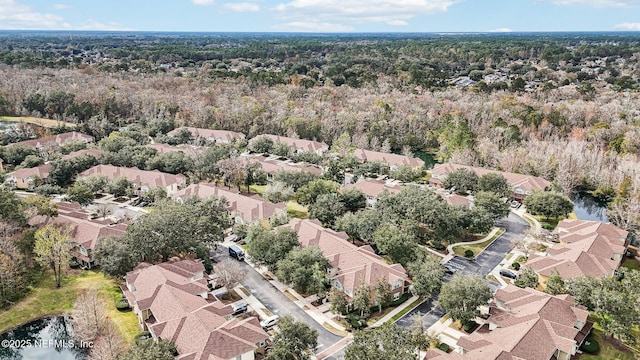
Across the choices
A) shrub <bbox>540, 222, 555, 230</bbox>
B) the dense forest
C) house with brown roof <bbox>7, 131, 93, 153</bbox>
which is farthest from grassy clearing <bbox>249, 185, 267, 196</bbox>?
shrub <bbox>540, 222, 555, 230</bbox>

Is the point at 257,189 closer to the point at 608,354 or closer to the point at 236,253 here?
the point at 236,253

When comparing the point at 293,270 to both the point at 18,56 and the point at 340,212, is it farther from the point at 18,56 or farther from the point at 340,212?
the point at 18,56

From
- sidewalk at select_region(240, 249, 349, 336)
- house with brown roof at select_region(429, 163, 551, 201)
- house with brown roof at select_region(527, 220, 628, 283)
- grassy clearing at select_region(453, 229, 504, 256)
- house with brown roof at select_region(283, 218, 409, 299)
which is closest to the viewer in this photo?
sidewalk at select_region(240, 249, 349, 336)

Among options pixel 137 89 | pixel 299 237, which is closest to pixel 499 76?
pixel 137 89

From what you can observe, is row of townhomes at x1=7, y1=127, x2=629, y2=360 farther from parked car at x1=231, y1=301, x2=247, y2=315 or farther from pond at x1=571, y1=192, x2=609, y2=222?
pond at x1=571, y1=192, x2=609, y2=222

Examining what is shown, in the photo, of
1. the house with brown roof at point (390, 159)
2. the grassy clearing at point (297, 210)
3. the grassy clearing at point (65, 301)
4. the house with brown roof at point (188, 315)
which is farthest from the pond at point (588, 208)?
the grassy clearing at point (65, 301)

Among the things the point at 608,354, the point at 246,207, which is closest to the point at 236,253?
the point at 246,207
